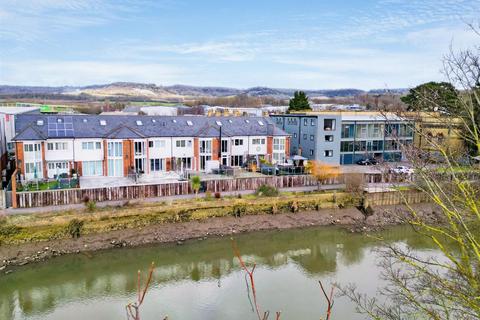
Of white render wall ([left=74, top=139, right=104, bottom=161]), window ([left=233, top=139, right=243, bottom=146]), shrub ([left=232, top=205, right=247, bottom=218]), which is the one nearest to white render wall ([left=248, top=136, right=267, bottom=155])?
window ([left=233, top=139, right=243, bottom=146])

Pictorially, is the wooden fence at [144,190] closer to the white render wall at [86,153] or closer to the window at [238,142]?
the white render wall at [86,153]

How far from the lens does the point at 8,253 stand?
20453mm

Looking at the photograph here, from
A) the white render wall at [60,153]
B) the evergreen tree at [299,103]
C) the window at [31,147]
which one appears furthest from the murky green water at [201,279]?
the evergreen tree at [299,103]

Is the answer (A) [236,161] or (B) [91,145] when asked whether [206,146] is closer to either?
(A) [236,161]

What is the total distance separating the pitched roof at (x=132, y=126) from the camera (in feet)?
99.1

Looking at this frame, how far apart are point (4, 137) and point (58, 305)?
63.6ft

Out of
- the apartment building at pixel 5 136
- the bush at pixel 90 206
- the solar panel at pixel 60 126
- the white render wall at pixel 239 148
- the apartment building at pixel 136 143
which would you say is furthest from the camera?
the white render wall at pixel 239 148

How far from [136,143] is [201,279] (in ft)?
49.3

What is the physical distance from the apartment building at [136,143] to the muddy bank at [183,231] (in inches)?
338

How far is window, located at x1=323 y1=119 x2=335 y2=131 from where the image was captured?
3859cm

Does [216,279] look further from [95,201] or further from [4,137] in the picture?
[4,137]

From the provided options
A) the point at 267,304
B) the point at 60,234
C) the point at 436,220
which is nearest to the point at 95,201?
the point at 60,234

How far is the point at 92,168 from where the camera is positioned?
30844mm

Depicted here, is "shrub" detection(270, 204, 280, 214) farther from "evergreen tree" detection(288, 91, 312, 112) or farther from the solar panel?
"evergreen tree" detection(288, 91, 312, 112)
